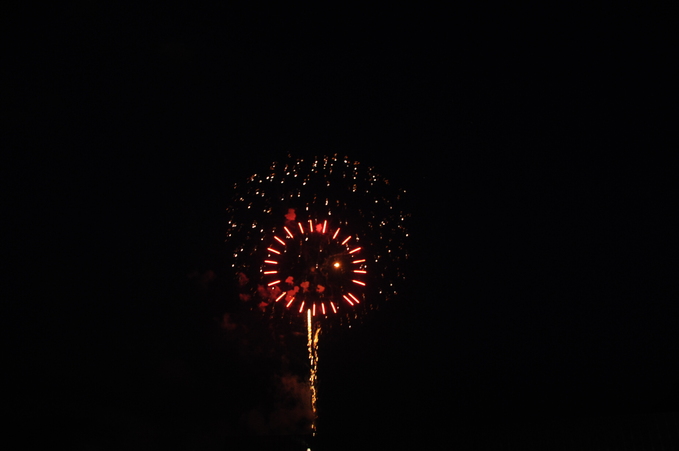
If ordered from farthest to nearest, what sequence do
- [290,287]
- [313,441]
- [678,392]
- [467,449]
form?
[678,392] → [313,441] → [290,287] → [467,449]

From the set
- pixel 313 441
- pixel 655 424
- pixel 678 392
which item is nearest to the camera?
pixel 655 424

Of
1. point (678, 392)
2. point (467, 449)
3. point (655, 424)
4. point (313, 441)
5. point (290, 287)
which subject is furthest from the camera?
point (678, 392)

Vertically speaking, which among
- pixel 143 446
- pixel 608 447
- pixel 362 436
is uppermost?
pixel 143 446

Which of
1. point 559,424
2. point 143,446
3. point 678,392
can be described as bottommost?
point 559,424

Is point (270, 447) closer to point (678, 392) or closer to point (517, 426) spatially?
point (517, 426)

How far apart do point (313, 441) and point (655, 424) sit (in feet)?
33.9

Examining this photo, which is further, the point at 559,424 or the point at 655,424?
the point at 559,424

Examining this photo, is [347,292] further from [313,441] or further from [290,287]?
[313,441]

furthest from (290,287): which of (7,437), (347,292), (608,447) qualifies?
(7,437)

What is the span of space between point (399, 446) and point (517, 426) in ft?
11.4

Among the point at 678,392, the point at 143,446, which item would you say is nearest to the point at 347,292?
the point at 143,446

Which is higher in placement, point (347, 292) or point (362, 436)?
point (347, 292)

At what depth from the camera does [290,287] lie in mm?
18422

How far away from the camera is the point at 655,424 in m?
13.7
